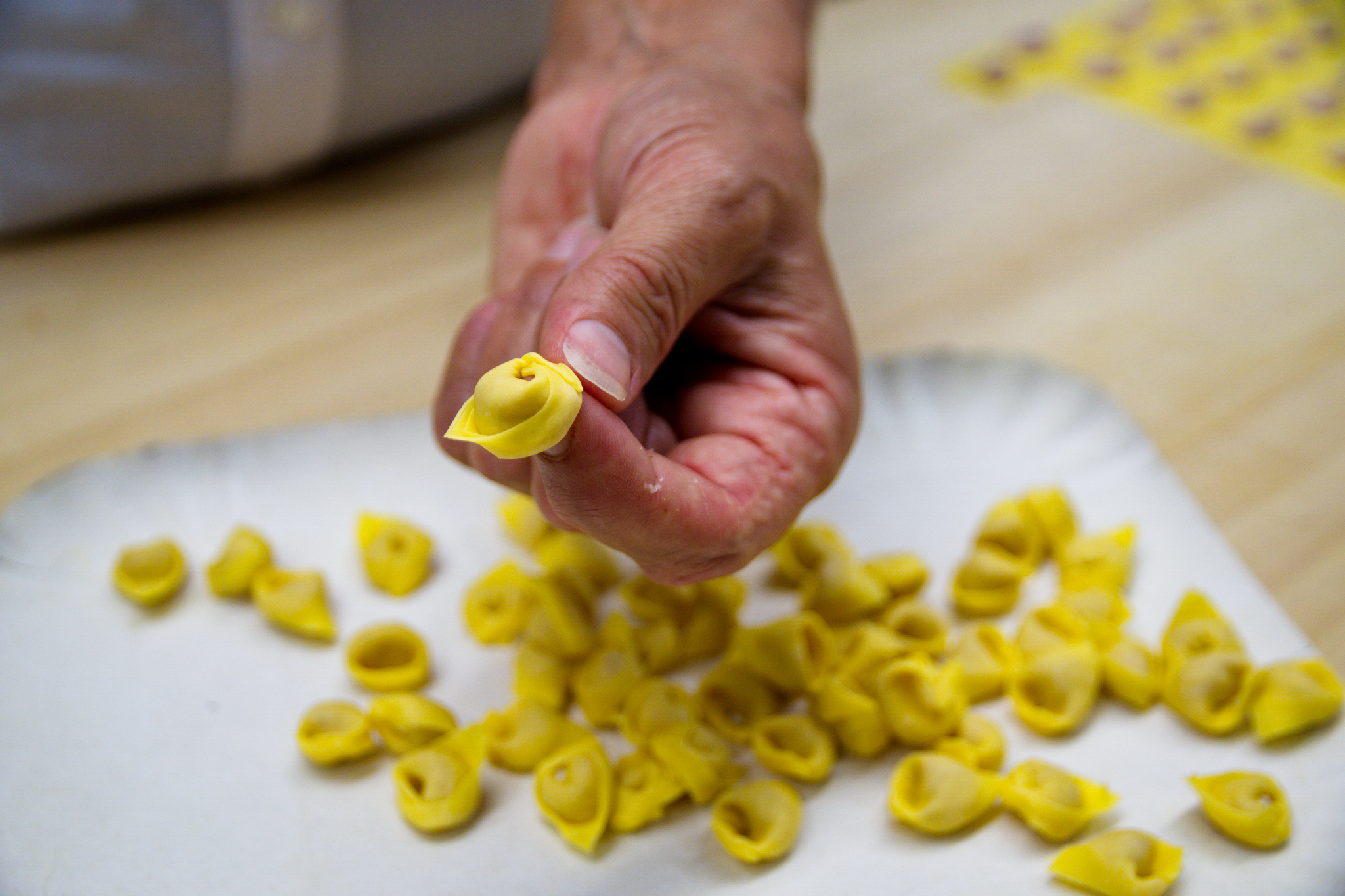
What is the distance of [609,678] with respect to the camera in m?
0.84

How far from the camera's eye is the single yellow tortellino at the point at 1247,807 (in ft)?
2.37

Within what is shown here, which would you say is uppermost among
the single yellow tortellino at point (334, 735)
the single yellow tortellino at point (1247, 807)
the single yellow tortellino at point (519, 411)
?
the single yellow tortellino at point (519, 411)

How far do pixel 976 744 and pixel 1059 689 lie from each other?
3.0 inches

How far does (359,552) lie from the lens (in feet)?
3.24

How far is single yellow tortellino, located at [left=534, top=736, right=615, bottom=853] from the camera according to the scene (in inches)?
30.0

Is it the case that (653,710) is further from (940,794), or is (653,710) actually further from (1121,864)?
(1121,864)

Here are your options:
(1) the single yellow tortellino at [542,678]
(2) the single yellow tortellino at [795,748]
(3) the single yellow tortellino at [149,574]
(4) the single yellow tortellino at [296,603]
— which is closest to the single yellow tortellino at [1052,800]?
(2) the single yellow tortellino at [795,748]

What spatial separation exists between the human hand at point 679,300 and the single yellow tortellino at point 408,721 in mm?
189

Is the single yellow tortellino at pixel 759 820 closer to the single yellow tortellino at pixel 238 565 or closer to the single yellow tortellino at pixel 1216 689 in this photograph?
the single yellow tortellino at pixel 1216 689

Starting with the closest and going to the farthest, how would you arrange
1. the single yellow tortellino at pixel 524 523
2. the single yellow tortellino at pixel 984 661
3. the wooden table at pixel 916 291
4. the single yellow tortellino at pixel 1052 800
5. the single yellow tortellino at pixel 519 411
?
the single yellow tortellino at pixel 519 411 → the single yellow tortellino at pixel 1052 800 → the single yellow tortellino at pixel 984 661 → the single yellow tortellino at pixel 524 523 → the wooden table at pixel 916 291

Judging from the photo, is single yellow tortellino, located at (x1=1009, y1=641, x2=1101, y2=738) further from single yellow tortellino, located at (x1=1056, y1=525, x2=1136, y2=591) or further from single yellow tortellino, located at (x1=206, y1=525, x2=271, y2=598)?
single yellow tortellino, located at (x1=206, y1=525, x2=271, y2=598)

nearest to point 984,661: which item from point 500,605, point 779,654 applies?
point 779,654

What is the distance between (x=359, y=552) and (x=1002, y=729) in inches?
22.3

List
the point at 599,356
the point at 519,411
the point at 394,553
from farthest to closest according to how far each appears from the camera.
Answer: the point at 394,553 < the point at 599,356 < the point at 519,411
